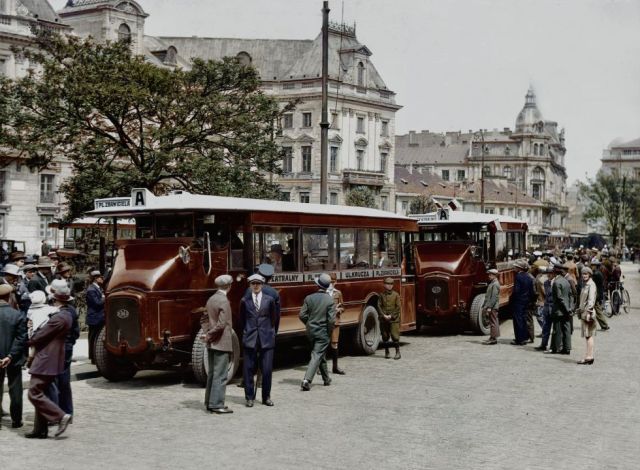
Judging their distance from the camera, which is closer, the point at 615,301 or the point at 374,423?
the point at 374,423

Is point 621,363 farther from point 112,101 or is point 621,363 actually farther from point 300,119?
point 300,119

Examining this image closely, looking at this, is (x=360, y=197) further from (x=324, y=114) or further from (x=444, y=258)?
(x=444, y=258)

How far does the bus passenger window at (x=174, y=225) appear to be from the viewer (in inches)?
572

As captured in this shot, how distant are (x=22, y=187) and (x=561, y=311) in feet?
143

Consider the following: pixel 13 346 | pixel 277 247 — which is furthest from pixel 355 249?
pixel 13 346

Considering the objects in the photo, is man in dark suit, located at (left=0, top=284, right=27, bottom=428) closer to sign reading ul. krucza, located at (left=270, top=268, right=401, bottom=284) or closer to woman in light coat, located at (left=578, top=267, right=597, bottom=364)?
sign reading ul. krucza, located at (left=270, top=268, right=401, bottom=284)

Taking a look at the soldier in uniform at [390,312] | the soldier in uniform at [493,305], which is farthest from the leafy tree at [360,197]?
the soldier in uniform at [390,312]

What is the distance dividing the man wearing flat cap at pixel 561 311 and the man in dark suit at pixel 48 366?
11049 millimetres

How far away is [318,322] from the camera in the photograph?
546 inches

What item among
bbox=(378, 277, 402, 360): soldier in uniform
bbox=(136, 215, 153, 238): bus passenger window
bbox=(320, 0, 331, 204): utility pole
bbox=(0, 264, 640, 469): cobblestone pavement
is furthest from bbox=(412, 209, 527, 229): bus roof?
bbox=(136, 215, 153, 238): bus passenger window

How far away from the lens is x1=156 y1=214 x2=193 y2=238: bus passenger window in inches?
572

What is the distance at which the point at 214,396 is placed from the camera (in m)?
11.9

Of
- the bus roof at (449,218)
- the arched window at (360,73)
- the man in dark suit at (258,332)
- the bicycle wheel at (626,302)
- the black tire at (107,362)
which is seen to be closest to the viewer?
the man in dark suit at (258,332)

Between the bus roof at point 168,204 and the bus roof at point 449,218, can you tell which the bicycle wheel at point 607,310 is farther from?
the bus roof at point 168,204
